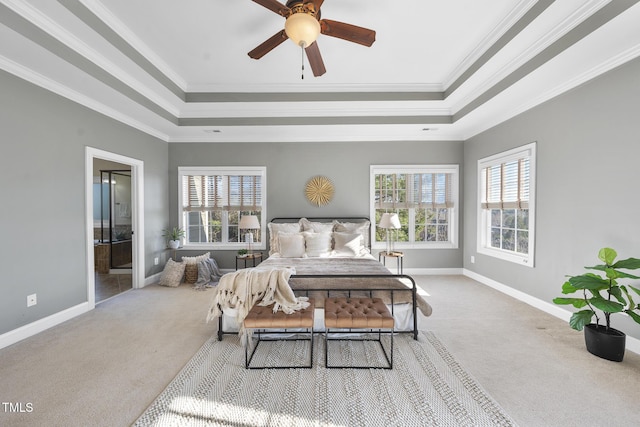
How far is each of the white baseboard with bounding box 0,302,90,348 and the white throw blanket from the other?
6.27ft

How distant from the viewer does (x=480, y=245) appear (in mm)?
4824

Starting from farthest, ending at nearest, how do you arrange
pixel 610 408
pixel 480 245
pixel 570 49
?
pixel 480 245 < pixel 570 49 < pixel 610 408

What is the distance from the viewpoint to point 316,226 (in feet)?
16.2

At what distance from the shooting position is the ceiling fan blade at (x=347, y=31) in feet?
6.88

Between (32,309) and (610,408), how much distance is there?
5.09 m

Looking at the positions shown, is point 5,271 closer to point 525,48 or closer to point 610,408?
point 610,408

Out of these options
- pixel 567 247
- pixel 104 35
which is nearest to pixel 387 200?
pixel 567 247

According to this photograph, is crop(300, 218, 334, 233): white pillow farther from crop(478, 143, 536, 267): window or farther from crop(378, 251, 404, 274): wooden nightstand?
crop(478, 143, 536, 267): window

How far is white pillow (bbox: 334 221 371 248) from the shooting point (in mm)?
4891

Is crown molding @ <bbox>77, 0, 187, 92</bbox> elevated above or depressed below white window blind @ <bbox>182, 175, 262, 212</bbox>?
above

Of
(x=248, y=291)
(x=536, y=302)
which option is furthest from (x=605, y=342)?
(x=248, y=291)

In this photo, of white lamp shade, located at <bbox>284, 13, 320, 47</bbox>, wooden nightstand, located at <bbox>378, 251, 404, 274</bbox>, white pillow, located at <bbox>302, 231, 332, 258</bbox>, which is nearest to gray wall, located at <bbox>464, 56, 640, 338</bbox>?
wooden nightstand, located at <bbox>378, 251, 404, 274</bbox>

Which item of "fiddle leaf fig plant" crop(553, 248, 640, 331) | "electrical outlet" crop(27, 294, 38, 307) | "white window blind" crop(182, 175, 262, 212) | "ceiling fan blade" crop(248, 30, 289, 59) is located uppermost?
"ceiling fan blade" crop(248, 30, 289, 59)

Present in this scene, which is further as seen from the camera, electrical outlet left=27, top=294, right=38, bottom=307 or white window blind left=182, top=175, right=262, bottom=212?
white window blind left=182, top=175, right=262, bottom=212
